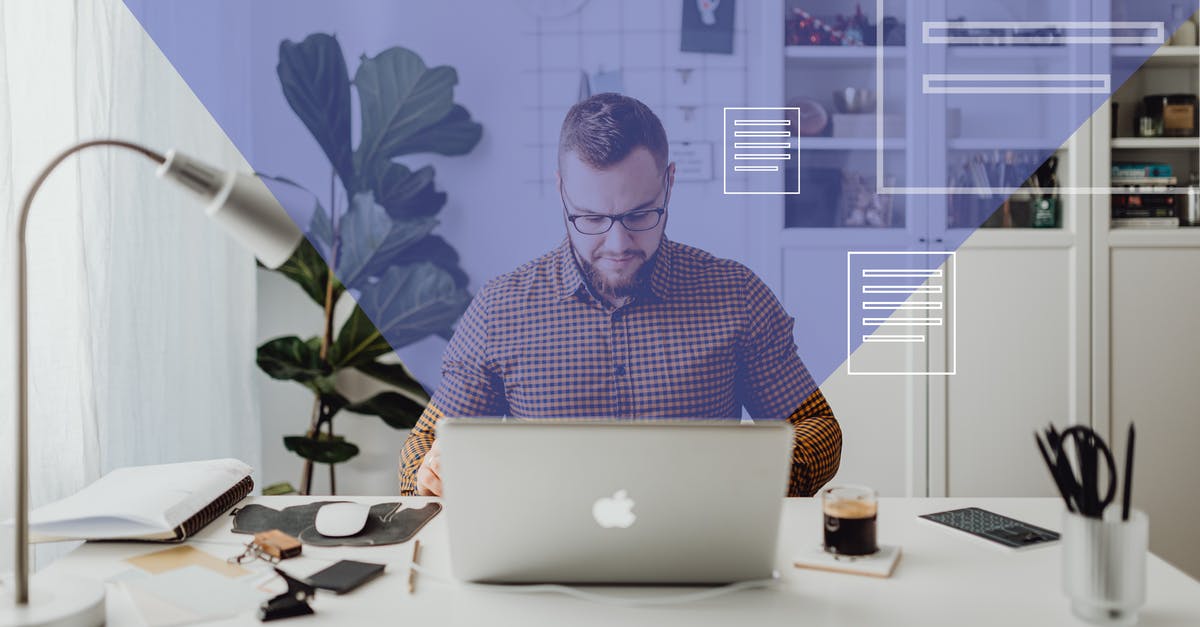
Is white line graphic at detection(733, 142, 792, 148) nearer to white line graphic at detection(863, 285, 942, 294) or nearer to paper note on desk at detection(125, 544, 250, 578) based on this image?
white line graphic at detection(863, 285, 942, 294)

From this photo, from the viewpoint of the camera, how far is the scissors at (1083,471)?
948 mm

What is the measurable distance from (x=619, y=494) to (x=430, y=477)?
1.91 feet

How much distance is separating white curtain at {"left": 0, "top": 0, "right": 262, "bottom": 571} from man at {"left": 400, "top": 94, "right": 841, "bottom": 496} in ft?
2.35

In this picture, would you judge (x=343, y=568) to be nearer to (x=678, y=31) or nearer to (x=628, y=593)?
(x=628, y=593)

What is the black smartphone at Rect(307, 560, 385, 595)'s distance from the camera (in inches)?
43.1

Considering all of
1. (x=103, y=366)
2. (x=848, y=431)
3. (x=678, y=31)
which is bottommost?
(x=848, y=431)

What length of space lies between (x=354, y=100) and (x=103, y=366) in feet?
3.28

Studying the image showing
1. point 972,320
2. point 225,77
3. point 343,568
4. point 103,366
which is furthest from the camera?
point 972,320

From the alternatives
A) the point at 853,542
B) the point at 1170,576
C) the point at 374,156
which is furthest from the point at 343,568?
the point at 374,156

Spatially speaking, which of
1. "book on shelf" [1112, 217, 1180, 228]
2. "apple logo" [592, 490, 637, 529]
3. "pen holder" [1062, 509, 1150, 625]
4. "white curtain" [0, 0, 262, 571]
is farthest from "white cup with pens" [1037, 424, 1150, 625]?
"book on shelf" [1112, 217, 1180, 228]

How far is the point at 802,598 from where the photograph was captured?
1054 mm

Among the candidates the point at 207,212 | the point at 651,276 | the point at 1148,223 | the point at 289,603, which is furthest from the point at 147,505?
the point at 1148,223

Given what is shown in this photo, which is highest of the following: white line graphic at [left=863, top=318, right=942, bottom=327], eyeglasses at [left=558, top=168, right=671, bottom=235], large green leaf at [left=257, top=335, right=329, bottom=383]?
eyeglasses at [left=558, top=168, right=671, bottom=235]

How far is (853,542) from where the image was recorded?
1177 mm
